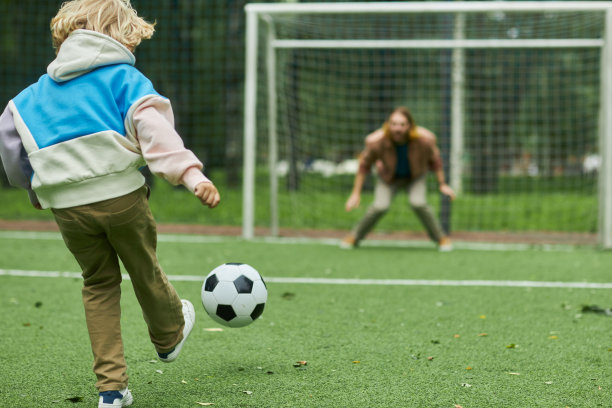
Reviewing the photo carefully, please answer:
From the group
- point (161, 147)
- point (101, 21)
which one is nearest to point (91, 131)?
point (161, 147)

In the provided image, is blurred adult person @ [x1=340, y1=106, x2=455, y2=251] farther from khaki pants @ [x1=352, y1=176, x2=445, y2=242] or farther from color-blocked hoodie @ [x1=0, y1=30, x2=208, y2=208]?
color-blocked hoodie @ [x1=0, y1=30, x2=208, y2=208]

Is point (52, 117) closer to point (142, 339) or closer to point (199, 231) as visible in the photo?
point (142, 339)

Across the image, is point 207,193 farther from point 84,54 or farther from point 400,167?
point 400,167

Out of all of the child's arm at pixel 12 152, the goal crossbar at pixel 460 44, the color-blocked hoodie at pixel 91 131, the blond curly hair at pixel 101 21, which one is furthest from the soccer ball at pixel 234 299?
the goal crossbar at pixel 460 44

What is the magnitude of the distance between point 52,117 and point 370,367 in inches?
68.5

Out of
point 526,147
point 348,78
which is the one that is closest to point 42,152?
point 348,78

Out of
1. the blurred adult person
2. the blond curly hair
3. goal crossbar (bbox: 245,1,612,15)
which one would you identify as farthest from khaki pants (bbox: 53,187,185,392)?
goal crossbar (bbox: 245,1,612,15)

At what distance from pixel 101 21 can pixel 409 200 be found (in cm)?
573

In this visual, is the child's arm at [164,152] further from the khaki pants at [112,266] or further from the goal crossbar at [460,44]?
the goal crossbar at [460,44]

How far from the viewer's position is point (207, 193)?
109 inches

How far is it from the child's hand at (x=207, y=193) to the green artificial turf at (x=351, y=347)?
0.79m

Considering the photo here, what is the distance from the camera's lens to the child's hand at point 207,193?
2.76 metres

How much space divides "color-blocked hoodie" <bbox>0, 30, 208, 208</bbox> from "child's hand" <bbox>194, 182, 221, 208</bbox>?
0.09ft

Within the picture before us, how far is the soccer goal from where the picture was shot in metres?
8.96
